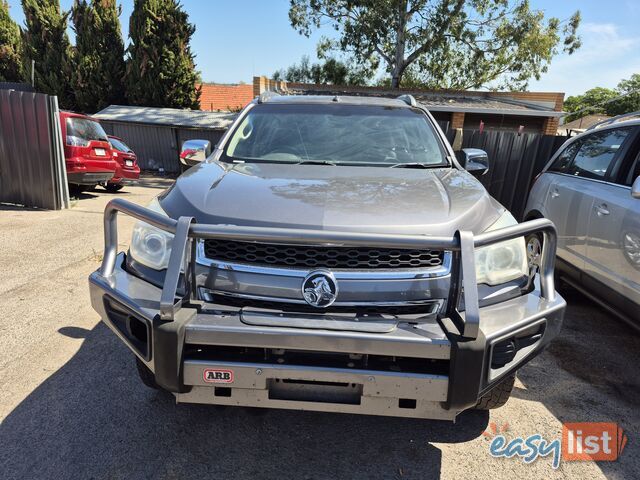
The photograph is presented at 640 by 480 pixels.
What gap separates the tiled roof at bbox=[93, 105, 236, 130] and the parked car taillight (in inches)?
315

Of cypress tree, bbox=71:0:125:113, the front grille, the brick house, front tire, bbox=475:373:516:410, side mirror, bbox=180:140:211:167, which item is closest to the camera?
the front grille

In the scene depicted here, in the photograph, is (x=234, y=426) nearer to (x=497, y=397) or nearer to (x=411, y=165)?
(x=497, y=397)

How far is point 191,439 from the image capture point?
92.7 inches

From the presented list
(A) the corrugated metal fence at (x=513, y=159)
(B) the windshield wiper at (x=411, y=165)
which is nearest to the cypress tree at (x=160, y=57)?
(A) the corrugated metal fence at (x=513, y=159)

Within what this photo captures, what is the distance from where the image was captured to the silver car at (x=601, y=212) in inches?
122

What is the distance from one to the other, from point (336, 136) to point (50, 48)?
22958mm

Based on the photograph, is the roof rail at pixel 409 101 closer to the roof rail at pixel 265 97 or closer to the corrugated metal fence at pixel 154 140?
the roof rail at pixel 265 97

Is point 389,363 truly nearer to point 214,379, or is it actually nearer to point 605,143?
point 214,379

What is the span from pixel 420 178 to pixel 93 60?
2251 centimetres

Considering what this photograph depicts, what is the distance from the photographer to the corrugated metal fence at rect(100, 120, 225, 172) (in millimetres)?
17672

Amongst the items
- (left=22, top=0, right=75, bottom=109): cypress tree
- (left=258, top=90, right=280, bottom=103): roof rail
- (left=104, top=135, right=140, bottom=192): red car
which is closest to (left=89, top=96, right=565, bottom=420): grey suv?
(left=258, top=90, right=280, bottom=103): roof rail

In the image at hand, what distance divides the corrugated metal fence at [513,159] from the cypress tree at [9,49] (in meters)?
26.7

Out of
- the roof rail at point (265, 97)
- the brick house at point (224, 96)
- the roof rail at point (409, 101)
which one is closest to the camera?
the roof rail at point (265, 97)

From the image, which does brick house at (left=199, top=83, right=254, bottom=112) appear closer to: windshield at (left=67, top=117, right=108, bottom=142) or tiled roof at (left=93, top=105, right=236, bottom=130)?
tiled roof at (left=93, top=105, right=236, bottom=130)
